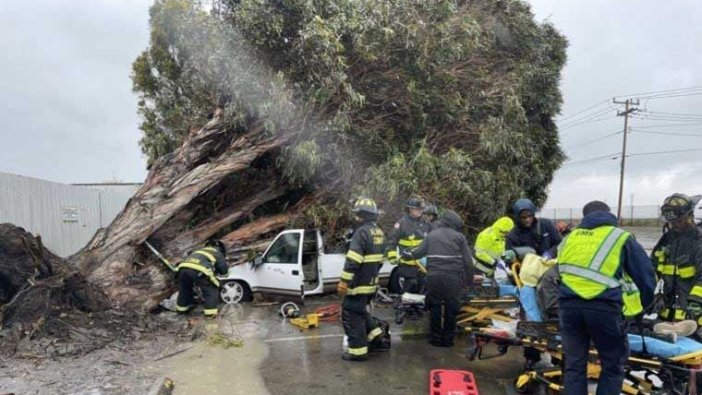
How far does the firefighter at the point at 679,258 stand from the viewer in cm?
455

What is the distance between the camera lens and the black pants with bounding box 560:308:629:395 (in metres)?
3.66

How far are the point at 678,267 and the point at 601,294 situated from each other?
5.35 feet

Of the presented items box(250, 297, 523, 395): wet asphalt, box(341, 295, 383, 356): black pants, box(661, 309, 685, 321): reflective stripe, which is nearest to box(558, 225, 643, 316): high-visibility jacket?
box(661, 309, 685, 321): reflective stripe

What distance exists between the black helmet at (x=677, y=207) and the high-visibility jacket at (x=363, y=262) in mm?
2880

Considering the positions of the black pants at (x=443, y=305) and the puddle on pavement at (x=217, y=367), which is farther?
the black pants at (x=443, y=305)

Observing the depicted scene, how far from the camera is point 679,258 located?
470 cm

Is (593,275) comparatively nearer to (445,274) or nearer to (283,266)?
(445,274)

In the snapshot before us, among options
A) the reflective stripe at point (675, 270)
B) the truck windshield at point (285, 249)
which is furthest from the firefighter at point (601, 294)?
the truck windshield at point (285, 249)

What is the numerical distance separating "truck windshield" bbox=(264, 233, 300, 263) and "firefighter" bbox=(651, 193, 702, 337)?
5.81 metres

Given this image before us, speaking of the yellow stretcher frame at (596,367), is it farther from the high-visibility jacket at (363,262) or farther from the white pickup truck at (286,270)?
the white pickup truck at (286,270)

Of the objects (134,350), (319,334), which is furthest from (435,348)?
(134,350)

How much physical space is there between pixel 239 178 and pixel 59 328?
5.07 meters

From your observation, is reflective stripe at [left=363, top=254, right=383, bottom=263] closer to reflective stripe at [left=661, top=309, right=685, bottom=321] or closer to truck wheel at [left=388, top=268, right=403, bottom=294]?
reflective stripe at [left=661, top=309, right=685, bottom=321]

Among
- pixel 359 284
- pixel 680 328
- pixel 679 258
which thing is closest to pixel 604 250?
pixel 680 328
